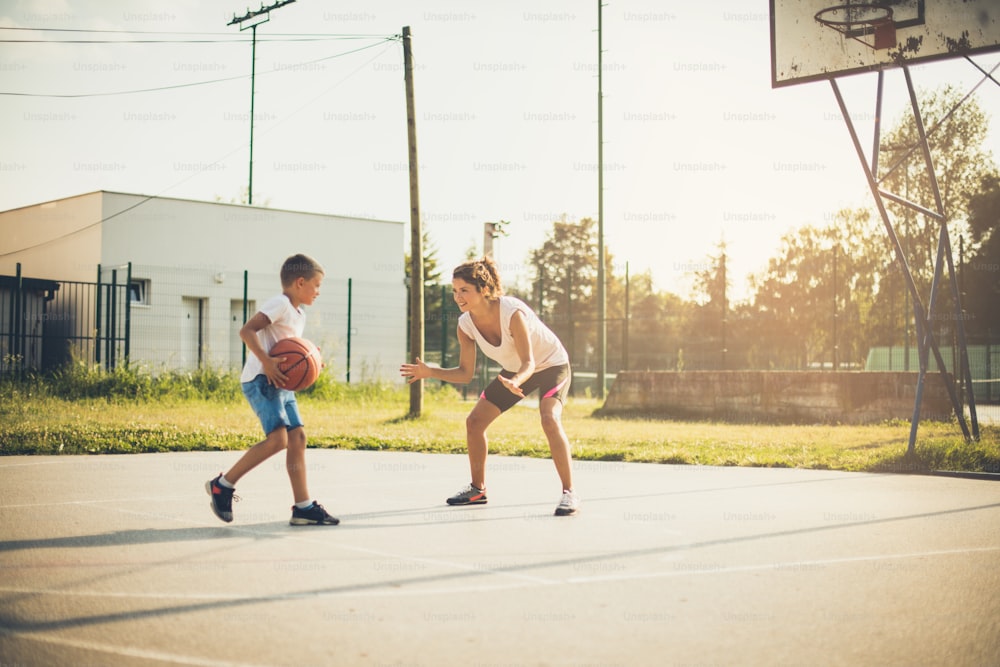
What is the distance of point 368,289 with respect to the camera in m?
30.2

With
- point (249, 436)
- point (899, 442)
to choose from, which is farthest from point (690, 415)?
point (249, 436)

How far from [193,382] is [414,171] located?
6796 mm

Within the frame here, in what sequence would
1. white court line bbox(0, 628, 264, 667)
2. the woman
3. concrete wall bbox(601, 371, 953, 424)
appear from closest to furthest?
white court line bbox(0, 628, 264, 667) → the woman → concrete wall bbox(601, 371, 953, 424)

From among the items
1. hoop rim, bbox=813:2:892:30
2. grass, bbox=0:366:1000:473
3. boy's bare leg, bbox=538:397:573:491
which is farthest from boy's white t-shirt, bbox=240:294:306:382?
hoop rim, bbox=813:2:892:30

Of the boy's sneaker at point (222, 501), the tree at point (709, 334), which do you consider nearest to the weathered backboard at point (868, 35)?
the boy's sneaker at point (222, 501)

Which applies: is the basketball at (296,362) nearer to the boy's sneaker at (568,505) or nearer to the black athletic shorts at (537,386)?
the black athletic shorts at (537,386)

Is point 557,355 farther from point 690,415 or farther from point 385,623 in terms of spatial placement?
point 690,415

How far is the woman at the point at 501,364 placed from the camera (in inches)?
253

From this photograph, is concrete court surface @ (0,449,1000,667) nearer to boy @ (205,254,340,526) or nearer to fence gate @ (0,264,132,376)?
boy @ (205,254,340,526)

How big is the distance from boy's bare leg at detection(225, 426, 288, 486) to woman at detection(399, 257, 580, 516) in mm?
1015

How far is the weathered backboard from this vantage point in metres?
9.95

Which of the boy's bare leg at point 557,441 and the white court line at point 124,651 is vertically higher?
the boy's bare leg at point 557,441

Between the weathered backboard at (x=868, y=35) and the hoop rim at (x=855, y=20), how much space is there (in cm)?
1

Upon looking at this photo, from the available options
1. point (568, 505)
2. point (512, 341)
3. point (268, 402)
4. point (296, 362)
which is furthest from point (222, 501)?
point (568, 505)
